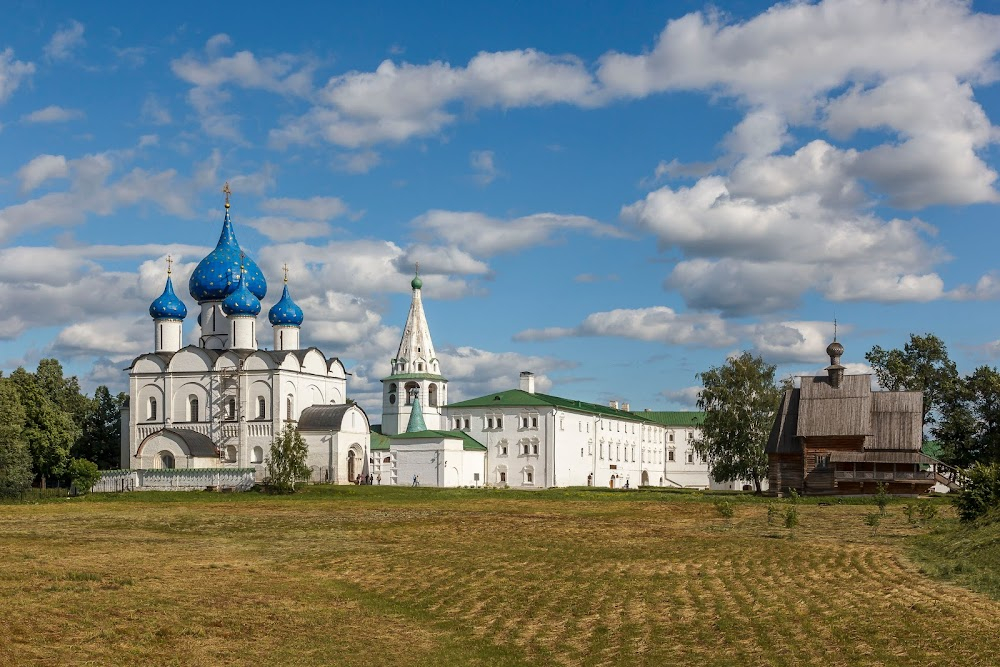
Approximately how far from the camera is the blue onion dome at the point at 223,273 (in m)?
66.5

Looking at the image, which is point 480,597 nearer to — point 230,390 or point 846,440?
point 846,440

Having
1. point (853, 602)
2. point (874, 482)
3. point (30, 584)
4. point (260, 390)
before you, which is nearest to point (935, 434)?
point (874, 482)

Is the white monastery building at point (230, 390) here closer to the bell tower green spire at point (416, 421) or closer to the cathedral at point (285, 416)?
the cathedral at point (285, 416)

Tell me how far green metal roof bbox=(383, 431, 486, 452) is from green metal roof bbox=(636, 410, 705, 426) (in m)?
26.7

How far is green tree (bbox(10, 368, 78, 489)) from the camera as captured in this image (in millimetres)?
59188

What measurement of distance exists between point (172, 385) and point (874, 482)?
127 feet

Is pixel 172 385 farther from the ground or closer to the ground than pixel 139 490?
farther from the ground

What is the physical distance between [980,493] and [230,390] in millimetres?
46502

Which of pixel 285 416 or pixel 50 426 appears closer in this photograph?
pixel 50 426

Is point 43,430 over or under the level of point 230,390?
under

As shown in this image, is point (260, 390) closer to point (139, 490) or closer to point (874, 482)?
point (139, 490)

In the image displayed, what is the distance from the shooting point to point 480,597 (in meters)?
16.0

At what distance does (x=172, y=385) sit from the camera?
65.2 metres

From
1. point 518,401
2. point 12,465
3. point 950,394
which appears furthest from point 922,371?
point 12,465
